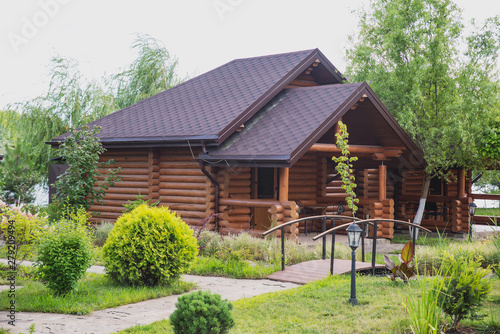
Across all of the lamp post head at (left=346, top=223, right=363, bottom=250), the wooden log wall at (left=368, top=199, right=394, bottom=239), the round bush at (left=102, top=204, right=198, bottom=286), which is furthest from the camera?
the wooden log wall at (left=368, top=199, right=394, bottom=239)

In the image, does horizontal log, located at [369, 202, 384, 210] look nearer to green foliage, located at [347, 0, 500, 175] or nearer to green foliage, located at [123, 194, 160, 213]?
green foliage, located at [347, 0, 500, 175]

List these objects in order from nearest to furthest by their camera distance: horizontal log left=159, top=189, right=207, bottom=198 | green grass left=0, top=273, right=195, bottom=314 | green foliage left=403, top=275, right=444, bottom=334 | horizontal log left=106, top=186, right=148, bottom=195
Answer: green foliage left=403, top=275, right=444, bottom=334, green grass left=0, top=273, right=195, bottom=314, horizontal log left=159, top=189, right=207, bottom=198, horizontal log left=106, top=186, right=148, bottom=195

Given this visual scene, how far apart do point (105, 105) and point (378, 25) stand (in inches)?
465

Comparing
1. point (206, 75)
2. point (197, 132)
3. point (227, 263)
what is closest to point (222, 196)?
point (197, 132)

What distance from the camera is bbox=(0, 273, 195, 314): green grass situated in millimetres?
7180

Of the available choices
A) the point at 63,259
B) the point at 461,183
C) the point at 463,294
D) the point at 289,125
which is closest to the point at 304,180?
the point at 289,125

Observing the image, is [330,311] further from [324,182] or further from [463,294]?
[324,182]

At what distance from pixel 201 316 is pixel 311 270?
4.84 m

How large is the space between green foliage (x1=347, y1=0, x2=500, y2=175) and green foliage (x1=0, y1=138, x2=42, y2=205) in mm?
12886

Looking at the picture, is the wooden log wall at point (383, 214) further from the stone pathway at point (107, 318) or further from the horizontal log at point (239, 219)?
the stone pathway at point (107, 318)

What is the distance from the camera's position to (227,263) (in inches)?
402

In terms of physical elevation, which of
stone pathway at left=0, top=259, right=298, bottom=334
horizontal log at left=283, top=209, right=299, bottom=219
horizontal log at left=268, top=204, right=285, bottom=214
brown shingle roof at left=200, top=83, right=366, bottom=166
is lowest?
stone pathway at left=0, top=259, right=298, bottom=334

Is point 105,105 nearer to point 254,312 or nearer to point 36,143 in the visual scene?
point 36,143

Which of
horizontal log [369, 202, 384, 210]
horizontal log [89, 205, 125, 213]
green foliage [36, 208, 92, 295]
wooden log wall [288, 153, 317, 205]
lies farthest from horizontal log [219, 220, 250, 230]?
green foliage [36, 208, 92, 295]
